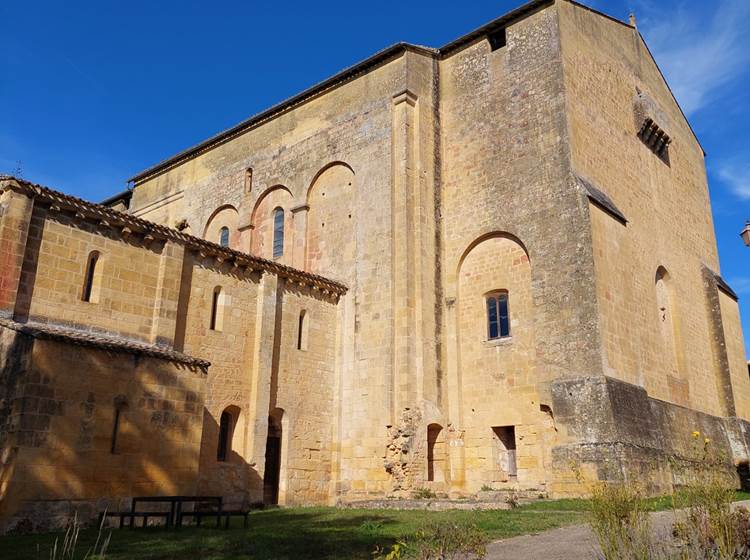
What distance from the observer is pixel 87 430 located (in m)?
12.1

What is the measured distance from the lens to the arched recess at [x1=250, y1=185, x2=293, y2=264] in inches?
909

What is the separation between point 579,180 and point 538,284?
2.88 metres

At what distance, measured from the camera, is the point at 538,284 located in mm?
17297

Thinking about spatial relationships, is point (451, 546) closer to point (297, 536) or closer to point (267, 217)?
point (297, 536)

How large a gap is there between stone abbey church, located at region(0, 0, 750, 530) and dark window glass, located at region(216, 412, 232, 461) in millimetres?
57

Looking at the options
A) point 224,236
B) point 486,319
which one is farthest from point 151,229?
point 224,236

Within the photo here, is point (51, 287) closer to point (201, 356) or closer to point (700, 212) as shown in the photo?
point (201, 356)

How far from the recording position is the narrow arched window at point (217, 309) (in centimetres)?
1697

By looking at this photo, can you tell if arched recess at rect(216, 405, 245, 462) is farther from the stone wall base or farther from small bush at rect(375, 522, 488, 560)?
small bush at rect(375, 522, 488, 560)

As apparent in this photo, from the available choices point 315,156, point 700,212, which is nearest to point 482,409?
point 315,156

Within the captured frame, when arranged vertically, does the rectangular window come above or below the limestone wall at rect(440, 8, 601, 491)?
above

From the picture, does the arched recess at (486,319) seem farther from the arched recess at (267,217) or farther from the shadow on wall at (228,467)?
the arched recess at (267,217)

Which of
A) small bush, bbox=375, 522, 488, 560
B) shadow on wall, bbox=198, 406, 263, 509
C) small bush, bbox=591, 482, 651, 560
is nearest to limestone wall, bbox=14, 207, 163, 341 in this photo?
shadow on wall, bbox=198, 406, 263, 509

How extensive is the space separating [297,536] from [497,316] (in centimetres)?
1022
